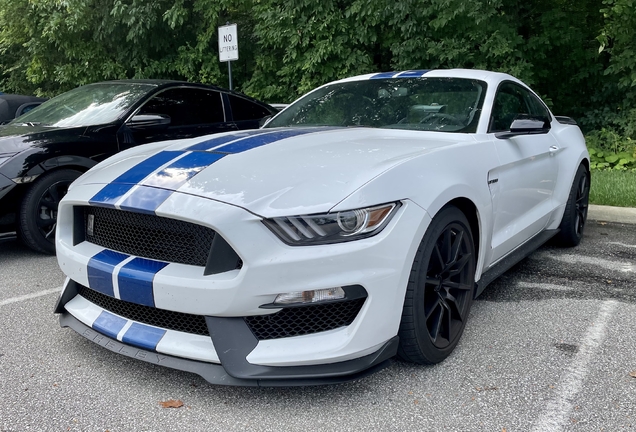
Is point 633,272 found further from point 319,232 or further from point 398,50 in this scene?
point 398,50

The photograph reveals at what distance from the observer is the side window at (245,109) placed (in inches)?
241

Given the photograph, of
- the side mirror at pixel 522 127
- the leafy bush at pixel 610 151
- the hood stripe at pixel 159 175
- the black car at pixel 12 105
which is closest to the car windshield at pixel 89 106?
the black car at pixel 12 105

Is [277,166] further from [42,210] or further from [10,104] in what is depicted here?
[10,104]

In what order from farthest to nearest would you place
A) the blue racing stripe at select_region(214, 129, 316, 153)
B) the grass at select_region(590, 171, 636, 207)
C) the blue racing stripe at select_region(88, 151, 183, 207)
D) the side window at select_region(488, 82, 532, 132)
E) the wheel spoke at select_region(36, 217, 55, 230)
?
the grass at select_region(590, 171, 636, 207)
the wheel spoke at select_region(36, 217, 55, 230)
the side window at select_region(488, 82, 532, 132)
the blue racing stripe at select_region(214, 129, 316, 153)
the blue racing stripe at select_region(88, 151, 183, 207)

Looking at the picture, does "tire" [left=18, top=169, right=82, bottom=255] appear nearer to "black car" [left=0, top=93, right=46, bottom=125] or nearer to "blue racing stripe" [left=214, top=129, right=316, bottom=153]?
"blue racing stripe" [left=214, top=129, right=316, bottom=153]

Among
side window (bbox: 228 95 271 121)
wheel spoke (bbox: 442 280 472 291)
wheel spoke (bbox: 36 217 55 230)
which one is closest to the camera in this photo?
wheel spoke (bbox: 442 280 472 291)

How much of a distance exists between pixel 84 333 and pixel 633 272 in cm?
365

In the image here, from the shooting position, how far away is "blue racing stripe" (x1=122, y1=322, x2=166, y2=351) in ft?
7.89

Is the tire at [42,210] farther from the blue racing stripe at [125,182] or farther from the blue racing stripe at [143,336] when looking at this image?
the blue racing stripe at [143,336]

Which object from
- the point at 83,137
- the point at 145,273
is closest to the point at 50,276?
the point at 83,137

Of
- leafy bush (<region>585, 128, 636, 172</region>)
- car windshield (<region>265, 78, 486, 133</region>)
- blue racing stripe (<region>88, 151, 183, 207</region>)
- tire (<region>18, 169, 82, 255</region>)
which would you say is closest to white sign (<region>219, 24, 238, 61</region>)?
tire (<region>18, 169, 82, 255</region>)

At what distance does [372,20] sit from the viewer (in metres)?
10.3

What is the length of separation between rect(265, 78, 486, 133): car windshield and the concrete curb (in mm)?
3033

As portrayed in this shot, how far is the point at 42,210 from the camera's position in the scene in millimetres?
4609
